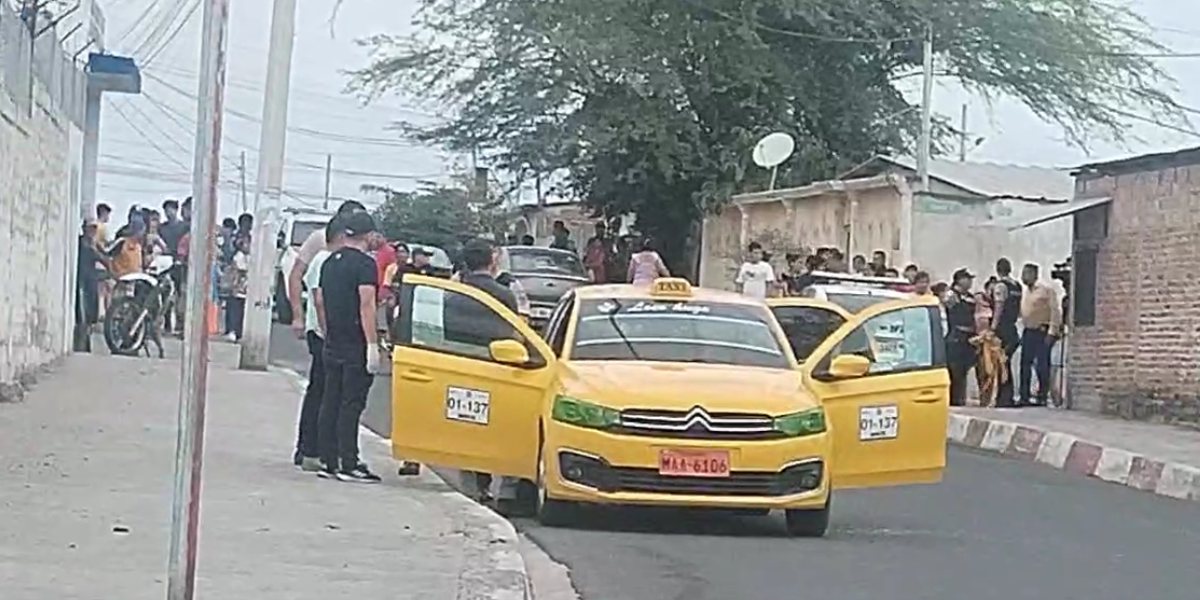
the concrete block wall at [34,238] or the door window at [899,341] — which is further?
the concrete block wall at [34,238]

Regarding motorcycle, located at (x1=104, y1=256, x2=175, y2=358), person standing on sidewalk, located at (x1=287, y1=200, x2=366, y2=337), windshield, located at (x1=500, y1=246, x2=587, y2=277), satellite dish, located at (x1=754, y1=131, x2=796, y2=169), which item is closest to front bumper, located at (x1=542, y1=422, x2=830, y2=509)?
person standing on sidewalk, located at (x1=287, y1=200, x2=366, y2=337)

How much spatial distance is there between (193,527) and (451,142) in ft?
115

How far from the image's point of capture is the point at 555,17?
123ft

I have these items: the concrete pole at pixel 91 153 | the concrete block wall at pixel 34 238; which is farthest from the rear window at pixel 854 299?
the concrete pole at pixel 91 153

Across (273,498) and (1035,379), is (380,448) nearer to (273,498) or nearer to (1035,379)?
(273,498)

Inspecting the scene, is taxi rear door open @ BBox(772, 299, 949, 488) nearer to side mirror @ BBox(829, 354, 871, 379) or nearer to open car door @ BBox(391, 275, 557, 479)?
side mirror @ BBox(829, 354, 871, 379)

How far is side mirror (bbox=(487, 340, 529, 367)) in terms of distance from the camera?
12.4 metres

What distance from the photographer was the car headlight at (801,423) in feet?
38.9

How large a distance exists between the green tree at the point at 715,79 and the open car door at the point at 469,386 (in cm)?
2455

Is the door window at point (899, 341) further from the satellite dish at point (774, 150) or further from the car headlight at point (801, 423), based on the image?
the satellite dish at point (774, 150)

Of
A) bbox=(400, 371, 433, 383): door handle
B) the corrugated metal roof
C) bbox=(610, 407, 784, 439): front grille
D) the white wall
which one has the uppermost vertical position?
the corrugated metal roof

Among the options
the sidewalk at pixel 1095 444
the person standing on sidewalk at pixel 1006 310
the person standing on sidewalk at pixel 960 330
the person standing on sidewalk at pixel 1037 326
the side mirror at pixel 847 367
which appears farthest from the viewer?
the person standing on sidewalk at pixel 1006 310

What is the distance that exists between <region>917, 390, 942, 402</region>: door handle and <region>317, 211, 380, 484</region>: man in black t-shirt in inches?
130

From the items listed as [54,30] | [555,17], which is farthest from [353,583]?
[555,17]
